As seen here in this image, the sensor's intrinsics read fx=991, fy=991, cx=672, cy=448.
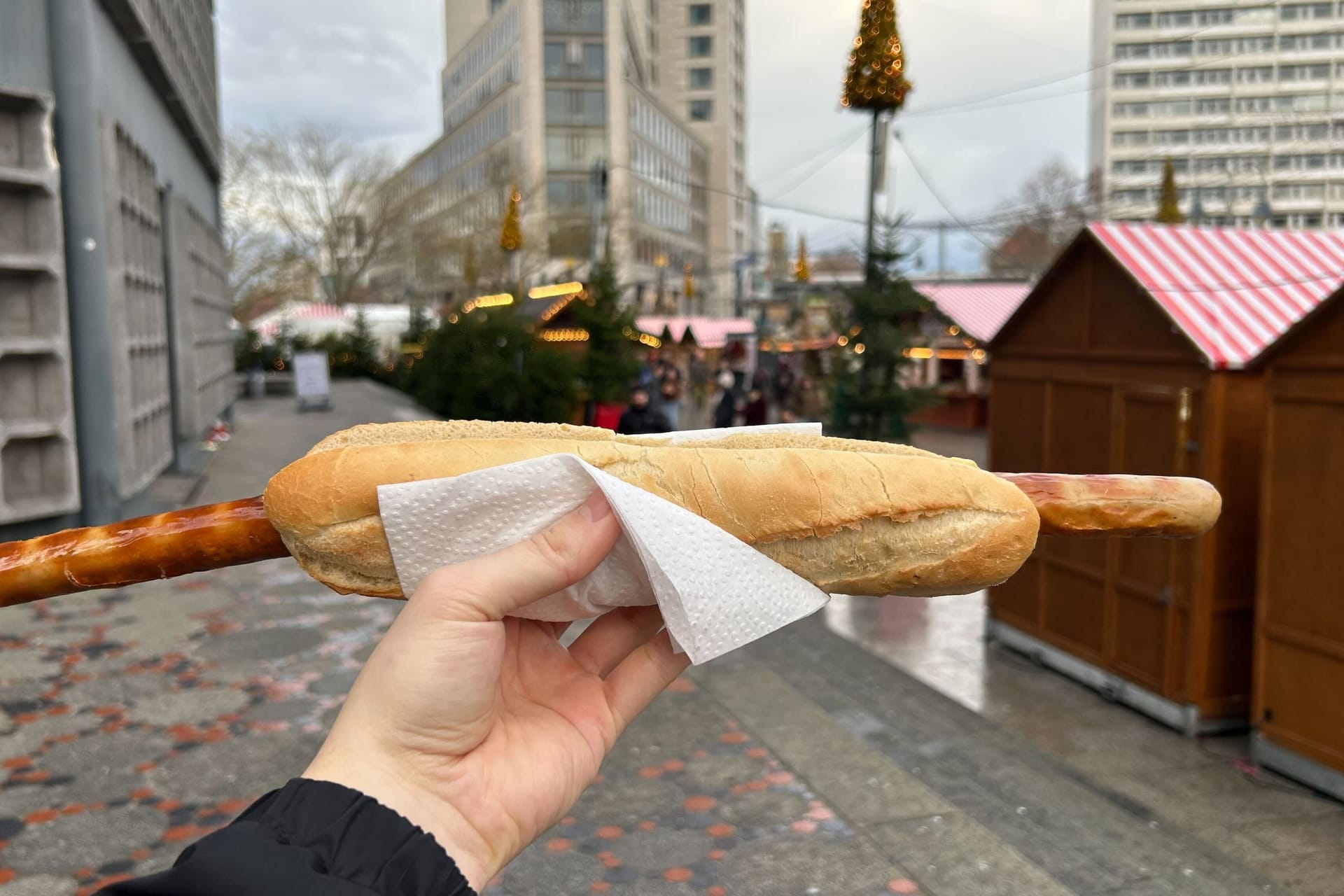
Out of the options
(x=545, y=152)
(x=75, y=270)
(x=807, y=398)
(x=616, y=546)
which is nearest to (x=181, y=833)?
(x=616, y=546)

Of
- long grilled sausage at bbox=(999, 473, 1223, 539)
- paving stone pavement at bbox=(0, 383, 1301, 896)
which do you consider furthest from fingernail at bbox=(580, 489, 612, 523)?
paving stone pavement at bbox=(0, 383, 1301, 896)

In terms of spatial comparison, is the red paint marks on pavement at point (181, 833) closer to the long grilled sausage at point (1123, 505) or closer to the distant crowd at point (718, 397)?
the long grilled sausage at point (1123, 505)

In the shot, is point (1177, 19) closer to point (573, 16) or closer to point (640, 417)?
point (640, 417)

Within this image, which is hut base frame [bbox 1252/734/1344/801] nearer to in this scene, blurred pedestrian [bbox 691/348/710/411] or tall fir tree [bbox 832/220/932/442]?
tall fir tree [bbox 832/220/932/442]

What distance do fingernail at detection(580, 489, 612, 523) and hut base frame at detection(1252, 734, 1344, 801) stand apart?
23.1 ft

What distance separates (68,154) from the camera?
768 cm

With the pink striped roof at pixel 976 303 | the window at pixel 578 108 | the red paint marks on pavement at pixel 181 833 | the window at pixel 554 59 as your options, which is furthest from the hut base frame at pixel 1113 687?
the window at pixel 578 108

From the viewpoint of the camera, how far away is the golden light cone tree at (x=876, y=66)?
33.4 feet

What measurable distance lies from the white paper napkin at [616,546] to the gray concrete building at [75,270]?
249 inches

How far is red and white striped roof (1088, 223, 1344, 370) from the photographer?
7.95 m

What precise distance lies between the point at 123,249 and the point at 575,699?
27.3 feet

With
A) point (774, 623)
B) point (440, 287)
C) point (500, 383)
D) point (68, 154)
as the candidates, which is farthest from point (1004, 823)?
point (440, 287)

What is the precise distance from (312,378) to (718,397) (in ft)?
39.7

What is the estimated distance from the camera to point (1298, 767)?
714cm
